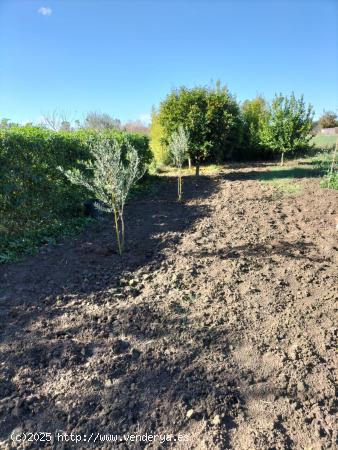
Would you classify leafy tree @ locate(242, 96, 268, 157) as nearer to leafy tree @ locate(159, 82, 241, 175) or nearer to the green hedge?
leafy tree @ locate(159, 82, 241, 175)

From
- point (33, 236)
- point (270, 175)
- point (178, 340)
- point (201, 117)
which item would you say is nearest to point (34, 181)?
point (33, 236)

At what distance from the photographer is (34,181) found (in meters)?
5.24

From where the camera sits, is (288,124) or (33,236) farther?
(288,124)

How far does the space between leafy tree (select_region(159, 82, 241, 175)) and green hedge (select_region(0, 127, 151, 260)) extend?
14.1 ft

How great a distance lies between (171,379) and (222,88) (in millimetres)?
10229

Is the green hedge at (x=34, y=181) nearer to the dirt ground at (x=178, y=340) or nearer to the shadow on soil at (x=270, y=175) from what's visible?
the dirt ground at (x=178, y=340)

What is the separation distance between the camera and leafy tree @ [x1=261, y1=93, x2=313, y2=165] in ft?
35.3

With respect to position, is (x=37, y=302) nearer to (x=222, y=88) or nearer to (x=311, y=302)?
(x=311, y=302)

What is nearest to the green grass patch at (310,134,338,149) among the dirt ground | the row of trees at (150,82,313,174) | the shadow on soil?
the row of trees at (150,82,313,174)

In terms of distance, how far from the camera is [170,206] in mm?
6715

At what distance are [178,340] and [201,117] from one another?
27.5 ft

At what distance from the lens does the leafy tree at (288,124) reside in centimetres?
1077

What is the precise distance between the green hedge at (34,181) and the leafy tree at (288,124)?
752 centimetres

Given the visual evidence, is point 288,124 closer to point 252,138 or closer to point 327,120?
point 252,138
